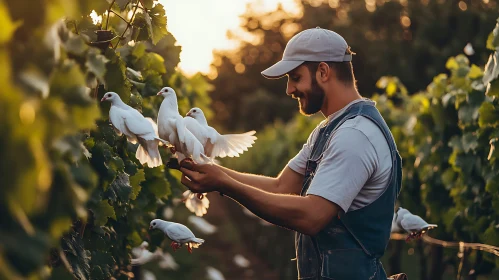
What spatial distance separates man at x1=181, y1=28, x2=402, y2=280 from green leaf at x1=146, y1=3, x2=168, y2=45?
0.65m

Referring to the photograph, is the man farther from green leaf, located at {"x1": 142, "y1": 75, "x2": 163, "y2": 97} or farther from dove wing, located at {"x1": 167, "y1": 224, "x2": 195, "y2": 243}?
green leaf, located at {"x1": 142, "y1": 75, "x2": 163, "y2": 97}

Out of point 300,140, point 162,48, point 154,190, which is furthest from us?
point 300,140

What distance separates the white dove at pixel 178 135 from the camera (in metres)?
4.20

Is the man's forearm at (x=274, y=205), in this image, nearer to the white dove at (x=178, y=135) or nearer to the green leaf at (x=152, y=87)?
the white dove at (x=178, y=135)

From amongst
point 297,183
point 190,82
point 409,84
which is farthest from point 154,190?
point 409,84

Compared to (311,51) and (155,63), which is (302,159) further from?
(155,63)

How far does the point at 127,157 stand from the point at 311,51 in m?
1.40

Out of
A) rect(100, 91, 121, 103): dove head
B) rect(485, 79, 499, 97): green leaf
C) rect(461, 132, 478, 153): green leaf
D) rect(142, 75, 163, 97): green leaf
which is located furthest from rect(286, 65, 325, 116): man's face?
rect(461, 132, 478, 153): green leaf

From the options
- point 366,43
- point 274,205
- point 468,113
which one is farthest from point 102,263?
point 366,43

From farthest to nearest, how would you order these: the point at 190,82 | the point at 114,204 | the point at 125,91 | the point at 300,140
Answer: the point at 300,140, the point at 190,82, the point at 114,204, the point at 125,91

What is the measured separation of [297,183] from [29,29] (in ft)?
10.7

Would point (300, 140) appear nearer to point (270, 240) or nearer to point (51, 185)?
point (270, 240)

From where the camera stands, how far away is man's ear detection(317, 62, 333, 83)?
457 centimetres

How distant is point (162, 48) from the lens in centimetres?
779
